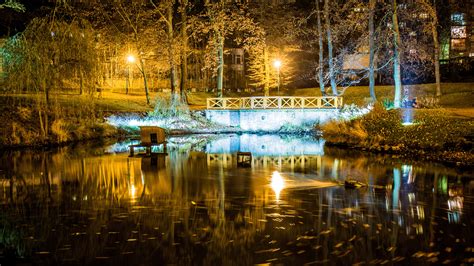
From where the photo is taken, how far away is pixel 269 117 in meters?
36.0

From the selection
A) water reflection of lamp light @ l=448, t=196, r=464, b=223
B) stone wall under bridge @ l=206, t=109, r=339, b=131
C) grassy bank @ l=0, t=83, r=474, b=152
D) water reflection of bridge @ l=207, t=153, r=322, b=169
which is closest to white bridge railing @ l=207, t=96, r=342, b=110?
stone wall under bridge @ l=206, t=109, r=339, b=131

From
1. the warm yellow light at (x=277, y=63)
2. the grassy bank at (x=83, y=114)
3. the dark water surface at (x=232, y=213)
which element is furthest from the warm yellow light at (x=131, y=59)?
the dark water surface at (x=232, y=213)

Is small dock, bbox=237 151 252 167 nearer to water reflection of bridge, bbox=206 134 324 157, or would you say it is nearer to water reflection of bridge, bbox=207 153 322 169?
water reflection of bridge, bbox=207 153 322 169

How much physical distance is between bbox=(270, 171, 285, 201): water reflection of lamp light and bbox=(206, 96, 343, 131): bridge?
17.5m

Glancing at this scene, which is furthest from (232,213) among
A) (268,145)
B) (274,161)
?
(268,145)

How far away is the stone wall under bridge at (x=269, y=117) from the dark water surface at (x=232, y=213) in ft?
46.3

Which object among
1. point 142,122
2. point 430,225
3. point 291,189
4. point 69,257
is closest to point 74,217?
point 69,257

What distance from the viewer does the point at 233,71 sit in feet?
179

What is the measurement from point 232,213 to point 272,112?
24.2 m

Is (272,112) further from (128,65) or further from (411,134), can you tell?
(128,65)

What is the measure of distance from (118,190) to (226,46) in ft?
135

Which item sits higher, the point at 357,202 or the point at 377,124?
the point at 377,124

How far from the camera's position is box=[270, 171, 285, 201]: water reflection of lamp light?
48.2ft

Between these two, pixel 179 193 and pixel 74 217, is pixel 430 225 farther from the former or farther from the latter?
pixel 74 217
